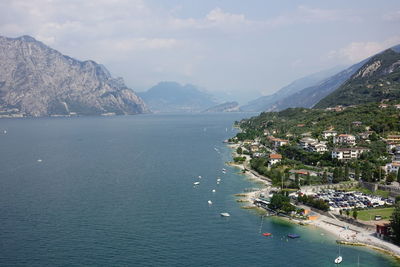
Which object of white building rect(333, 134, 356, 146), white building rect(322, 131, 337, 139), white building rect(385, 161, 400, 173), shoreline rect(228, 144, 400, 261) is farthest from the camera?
white building rect(322, 131, 337, 139)

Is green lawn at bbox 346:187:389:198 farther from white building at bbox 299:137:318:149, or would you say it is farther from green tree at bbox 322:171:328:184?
white building at bbox 299:137:318:149

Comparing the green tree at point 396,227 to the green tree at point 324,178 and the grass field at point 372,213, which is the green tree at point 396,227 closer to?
the grass field at point 372,213

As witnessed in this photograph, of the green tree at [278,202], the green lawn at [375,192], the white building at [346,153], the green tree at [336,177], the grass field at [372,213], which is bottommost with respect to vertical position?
the grass field at [372,213]

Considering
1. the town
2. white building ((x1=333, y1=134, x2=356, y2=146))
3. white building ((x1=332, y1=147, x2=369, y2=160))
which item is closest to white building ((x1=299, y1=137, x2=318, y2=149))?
the town

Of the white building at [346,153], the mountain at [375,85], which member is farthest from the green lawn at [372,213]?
the mountain at [375,85]

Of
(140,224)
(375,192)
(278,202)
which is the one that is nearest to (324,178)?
(375,192)

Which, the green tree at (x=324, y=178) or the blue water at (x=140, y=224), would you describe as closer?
the blue water at (x=140, y=224)

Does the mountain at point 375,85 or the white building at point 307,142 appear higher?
the mountain at point 375,85

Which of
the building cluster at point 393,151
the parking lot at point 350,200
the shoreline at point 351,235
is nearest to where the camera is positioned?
the shoreline at point 351,235
